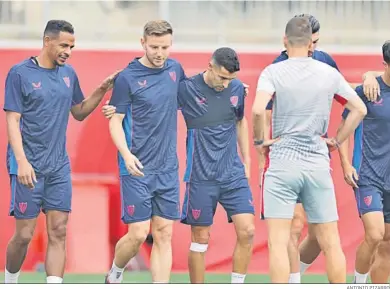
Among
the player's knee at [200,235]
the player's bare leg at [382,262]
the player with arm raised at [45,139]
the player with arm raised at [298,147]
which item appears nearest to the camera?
the player with arm raised at [298,147]

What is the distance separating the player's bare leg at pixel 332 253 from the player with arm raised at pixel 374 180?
1.09 meters

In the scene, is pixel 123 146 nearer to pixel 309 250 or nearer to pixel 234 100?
pixel 234 100

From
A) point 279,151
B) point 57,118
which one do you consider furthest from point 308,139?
point 57,118

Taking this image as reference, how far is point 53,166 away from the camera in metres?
9.19

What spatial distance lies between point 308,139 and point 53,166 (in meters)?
2.19

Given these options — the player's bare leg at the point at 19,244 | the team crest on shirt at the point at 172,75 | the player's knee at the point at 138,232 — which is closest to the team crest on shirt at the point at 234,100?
the team crest on shirt at the point at 172,75

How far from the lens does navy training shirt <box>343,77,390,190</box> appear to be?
372 inches

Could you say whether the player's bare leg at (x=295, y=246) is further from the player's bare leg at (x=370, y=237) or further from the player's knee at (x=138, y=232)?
the player's knee at (x=138, y=232)

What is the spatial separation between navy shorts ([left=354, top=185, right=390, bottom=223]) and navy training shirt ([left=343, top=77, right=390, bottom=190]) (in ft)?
0.15

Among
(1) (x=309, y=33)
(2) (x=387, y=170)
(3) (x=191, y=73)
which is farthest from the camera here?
(3) (x=191, y=73)

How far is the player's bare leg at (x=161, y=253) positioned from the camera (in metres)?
9.04

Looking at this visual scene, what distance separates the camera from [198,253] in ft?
30.9
